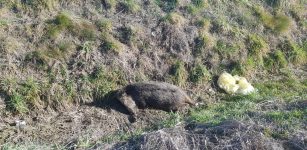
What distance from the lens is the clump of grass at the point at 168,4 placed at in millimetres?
9078

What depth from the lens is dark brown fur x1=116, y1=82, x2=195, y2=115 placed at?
7.33m

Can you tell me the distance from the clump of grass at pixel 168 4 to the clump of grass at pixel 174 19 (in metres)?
0.24

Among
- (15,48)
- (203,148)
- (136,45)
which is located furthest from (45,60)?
(203,148)

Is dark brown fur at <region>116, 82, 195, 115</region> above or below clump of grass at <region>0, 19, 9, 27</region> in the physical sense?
above

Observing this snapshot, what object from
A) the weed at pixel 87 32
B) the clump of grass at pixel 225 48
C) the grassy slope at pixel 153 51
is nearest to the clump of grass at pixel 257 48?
the grassy slope at pixel 153 51

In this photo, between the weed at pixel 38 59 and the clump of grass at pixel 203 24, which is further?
the clump of grass at pixel 203 24

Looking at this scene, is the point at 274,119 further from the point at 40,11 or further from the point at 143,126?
the point at 40,11

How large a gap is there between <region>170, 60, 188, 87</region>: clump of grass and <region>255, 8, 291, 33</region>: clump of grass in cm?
222

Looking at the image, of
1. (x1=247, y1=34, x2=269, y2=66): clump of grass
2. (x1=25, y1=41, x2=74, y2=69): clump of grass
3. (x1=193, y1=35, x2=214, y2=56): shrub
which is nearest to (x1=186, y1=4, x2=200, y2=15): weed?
(x1=193, y1=35, x2=214, y2=56): shrub

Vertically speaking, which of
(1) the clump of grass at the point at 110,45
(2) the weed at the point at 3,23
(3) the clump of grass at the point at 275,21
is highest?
(3) the clump of grass at the point at 275,21

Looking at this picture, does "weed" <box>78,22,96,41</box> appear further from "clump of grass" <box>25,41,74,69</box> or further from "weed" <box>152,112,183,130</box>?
"weed" <box>152,112,183,130</box>

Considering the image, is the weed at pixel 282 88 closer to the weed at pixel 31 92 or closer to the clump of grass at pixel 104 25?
the clump of grass at pixel 104 25

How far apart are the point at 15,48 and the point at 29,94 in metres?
0.95

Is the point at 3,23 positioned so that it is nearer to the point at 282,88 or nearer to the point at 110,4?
the point at 110,4
